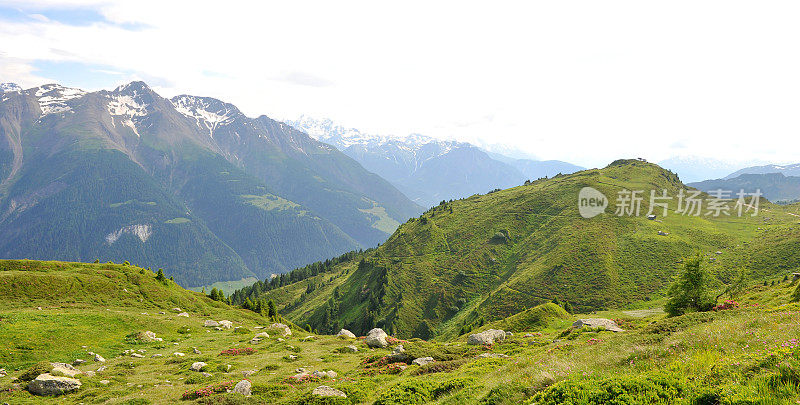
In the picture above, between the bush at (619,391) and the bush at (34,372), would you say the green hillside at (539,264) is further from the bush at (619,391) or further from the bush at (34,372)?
the bush at (619,391)

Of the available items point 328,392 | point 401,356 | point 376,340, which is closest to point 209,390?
point 328,392

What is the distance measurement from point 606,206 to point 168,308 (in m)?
195

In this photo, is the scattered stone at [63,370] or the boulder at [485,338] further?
the boulder at [485,338]

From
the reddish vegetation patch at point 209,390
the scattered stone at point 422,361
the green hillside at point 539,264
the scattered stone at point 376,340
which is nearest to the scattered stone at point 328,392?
the reddish vegetation patch at point 209,390

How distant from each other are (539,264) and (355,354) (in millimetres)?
123737

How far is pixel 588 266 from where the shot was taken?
130625mm

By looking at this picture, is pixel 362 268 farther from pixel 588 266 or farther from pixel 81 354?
pixel 81 354

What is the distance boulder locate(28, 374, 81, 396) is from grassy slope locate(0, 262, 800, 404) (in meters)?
0.65

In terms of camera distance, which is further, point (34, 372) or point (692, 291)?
point (692, 291)

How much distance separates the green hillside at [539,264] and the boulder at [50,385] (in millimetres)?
84918

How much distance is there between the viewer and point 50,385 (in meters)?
25.7

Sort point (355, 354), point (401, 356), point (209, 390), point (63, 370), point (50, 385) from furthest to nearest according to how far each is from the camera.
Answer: point (355, 354) → point (401, 356) → point (63, 370) → point (50, 385) → point (209, 390)

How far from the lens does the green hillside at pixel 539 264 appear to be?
4658 inches

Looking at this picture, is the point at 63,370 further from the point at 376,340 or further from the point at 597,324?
the point at 597,324
